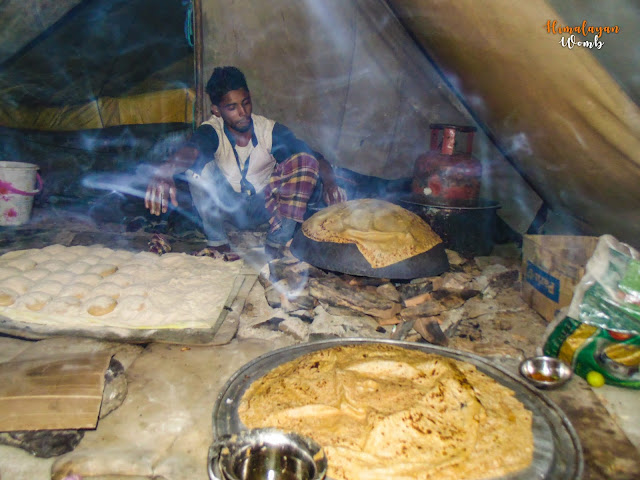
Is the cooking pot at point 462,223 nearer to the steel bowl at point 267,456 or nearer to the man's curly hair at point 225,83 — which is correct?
the man's curly hair at point 225,83

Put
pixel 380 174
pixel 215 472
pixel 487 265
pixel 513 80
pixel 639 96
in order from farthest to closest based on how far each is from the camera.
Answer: pixel 380 174
pixel 487 265
pixel 513 80
pixel 639 96
pixel 215 472

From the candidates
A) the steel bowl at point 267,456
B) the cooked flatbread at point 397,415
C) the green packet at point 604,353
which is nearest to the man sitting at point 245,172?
the cooked flatbread at point 397,415

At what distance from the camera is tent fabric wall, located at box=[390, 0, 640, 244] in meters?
2.09

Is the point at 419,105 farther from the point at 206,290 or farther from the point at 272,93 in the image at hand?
the point at 206,290

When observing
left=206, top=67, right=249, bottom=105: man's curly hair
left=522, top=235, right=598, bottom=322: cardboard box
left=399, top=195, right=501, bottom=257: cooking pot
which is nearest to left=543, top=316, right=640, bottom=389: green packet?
left=522, top=235, right=598, bottom=322: cardboard box

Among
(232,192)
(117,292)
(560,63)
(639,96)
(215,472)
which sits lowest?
(117,292)

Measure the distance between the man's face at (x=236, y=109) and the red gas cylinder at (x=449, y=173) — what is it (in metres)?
1.72

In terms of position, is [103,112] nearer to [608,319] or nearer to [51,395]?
[51,395]

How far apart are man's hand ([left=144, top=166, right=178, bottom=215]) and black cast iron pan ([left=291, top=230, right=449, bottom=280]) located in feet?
4.12

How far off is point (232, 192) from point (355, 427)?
3178mm

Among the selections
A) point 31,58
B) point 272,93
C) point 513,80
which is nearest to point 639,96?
point 513,80

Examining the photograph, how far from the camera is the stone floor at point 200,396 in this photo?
5.67 ft

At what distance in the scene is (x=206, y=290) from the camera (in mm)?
3275

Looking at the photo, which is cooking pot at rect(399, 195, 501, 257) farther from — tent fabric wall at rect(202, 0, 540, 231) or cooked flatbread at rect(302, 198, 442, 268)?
tent fabric wall at rect(202, 0, 540, 231)
